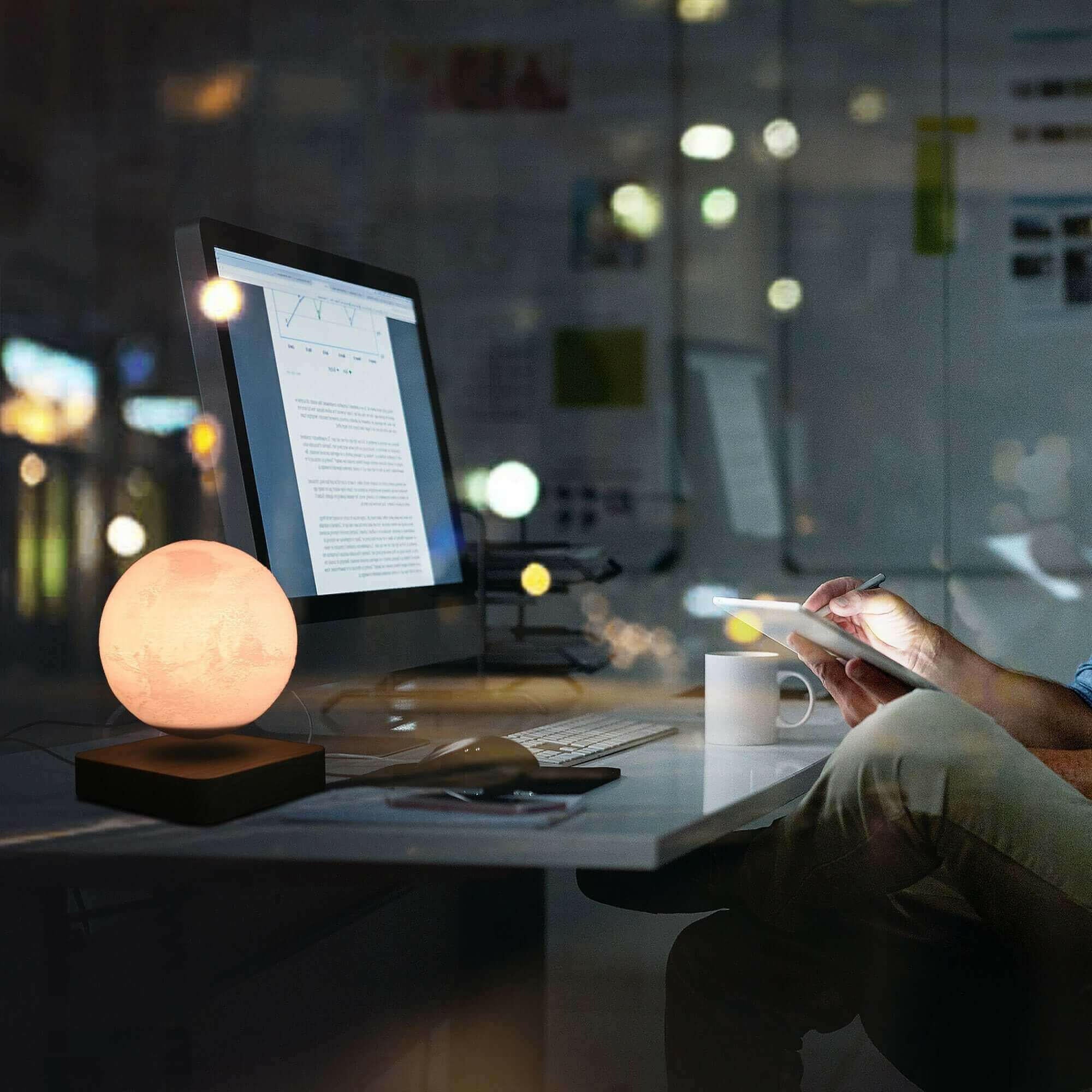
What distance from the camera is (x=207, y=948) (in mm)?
1276

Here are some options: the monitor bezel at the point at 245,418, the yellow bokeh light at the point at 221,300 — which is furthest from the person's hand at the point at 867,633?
the yellow bokeh light at the point at 221,300

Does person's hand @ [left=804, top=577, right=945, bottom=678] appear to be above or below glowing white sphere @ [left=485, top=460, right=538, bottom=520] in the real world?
below

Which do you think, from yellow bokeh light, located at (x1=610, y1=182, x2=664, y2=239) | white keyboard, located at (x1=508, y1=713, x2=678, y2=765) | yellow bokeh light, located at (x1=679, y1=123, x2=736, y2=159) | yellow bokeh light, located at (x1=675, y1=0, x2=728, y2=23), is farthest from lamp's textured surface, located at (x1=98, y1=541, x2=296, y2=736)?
yellow bokeh light, located at (x1=675, y1=0, x2=728, y2=23)

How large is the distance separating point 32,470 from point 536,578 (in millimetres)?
713

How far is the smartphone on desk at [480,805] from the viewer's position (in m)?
0.64

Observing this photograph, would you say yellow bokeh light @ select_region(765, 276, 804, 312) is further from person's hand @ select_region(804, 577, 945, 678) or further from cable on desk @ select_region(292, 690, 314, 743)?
cable on desk @ select_region(292, 690, 314, 743)

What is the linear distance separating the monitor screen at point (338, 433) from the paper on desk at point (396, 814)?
0.30m

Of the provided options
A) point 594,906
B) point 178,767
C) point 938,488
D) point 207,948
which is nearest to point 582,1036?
point 594,906

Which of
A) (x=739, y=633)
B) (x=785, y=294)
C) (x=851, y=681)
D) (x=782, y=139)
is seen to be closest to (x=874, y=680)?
(x=851, y=681)

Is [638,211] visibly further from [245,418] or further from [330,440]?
[245,418]

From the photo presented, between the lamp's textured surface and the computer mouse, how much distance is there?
0.13 metres

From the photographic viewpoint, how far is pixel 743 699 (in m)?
0.98

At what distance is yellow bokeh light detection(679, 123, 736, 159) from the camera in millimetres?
2252

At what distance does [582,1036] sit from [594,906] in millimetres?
159
